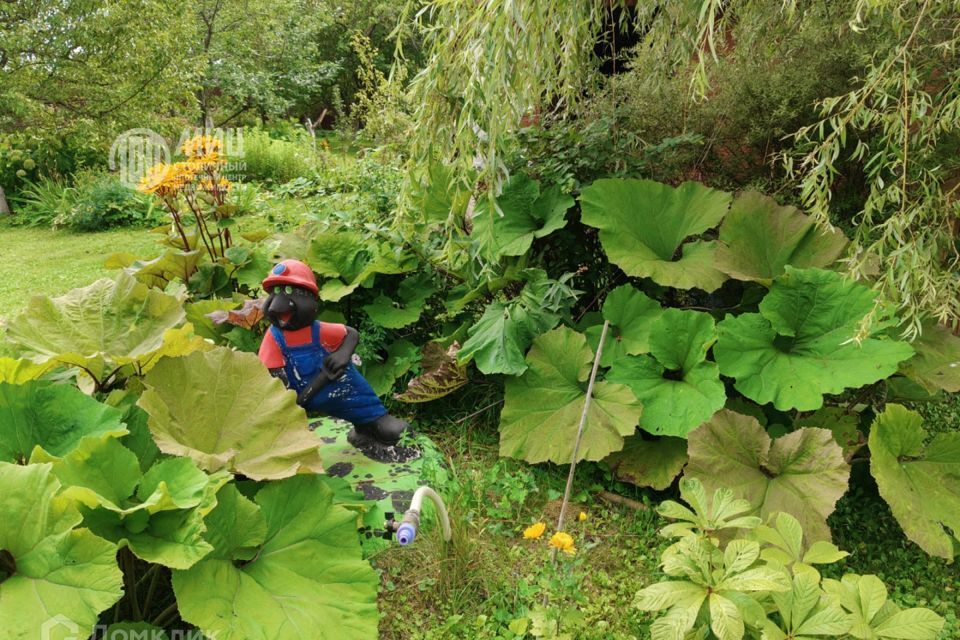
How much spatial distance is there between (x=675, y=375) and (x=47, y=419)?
2.09m

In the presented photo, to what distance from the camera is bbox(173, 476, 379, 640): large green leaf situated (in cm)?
143

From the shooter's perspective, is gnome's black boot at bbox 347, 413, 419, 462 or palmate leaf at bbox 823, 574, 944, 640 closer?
palmate leaf at bbox 823, 574, 944, 640

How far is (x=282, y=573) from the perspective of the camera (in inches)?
61.9

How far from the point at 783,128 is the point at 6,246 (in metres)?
7.21

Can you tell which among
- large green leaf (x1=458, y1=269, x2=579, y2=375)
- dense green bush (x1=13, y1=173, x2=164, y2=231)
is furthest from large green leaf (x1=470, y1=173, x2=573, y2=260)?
dense green bush (x1=13, y1=173, x2=164, y2=231)

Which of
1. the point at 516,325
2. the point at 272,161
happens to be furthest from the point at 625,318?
the point at 272,161

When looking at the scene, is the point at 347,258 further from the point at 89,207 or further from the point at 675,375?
the point at 89,207

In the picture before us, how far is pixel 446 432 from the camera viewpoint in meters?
2.85

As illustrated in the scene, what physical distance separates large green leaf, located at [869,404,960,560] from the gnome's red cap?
1.98 metres

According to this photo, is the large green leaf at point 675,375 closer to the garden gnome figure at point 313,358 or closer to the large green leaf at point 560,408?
the large green leaf at point 560,408

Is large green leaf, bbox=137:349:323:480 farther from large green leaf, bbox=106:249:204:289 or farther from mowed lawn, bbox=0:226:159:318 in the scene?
mowed lawn, bbox=0:226:159:318

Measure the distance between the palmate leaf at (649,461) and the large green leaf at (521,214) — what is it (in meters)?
0.93

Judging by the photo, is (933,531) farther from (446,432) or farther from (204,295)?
(204,295)

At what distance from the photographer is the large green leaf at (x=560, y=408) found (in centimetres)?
234
